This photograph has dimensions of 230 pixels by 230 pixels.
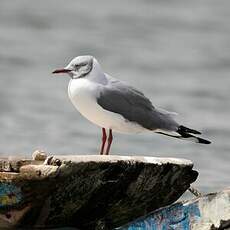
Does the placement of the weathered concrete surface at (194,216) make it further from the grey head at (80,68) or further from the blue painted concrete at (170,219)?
the grey head at (80,68)

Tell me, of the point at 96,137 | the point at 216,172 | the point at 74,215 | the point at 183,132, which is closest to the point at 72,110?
the point at 96,137

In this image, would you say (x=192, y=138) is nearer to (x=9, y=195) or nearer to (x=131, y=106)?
(x=131, y=106)

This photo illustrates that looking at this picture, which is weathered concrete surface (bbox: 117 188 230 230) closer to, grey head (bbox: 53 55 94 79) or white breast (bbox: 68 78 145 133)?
white breast (bbox: 68 78 145 133)

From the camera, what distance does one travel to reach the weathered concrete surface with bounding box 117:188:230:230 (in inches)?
250

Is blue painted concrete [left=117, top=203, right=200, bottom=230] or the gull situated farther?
the gull

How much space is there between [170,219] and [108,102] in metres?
0.85

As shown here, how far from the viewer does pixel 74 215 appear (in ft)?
21.3

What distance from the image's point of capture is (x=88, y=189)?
247 inches

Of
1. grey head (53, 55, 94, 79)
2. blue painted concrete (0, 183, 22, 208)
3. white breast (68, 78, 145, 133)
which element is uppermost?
grey head (53, 55, 94, 79)

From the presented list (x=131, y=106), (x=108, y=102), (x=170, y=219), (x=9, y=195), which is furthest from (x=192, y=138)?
(x=9, y=195)

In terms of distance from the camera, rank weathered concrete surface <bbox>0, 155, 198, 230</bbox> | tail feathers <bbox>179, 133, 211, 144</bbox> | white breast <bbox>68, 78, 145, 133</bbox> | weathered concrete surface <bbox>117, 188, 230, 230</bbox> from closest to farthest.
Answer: weathered concrete surface <bbox>0, 155, 198, 230</bbox>
weathered concrete surface <bbox>117, 188, 230, 230</bbox>
white breast <bbox>68, 78, 145, 133</bbox>
tail feathers <bbox>179, 133, 211, 144</bbox>

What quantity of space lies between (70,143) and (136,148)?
22.4 inches

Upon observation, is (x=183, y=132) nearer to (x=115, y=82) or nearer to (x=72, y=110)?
(x=115, y=82)

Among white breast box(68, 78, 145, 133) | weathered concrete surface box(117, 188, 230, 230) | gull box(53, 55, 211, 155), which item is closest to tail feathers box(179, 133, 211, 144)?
gull box(53, 55, 211, 155)
